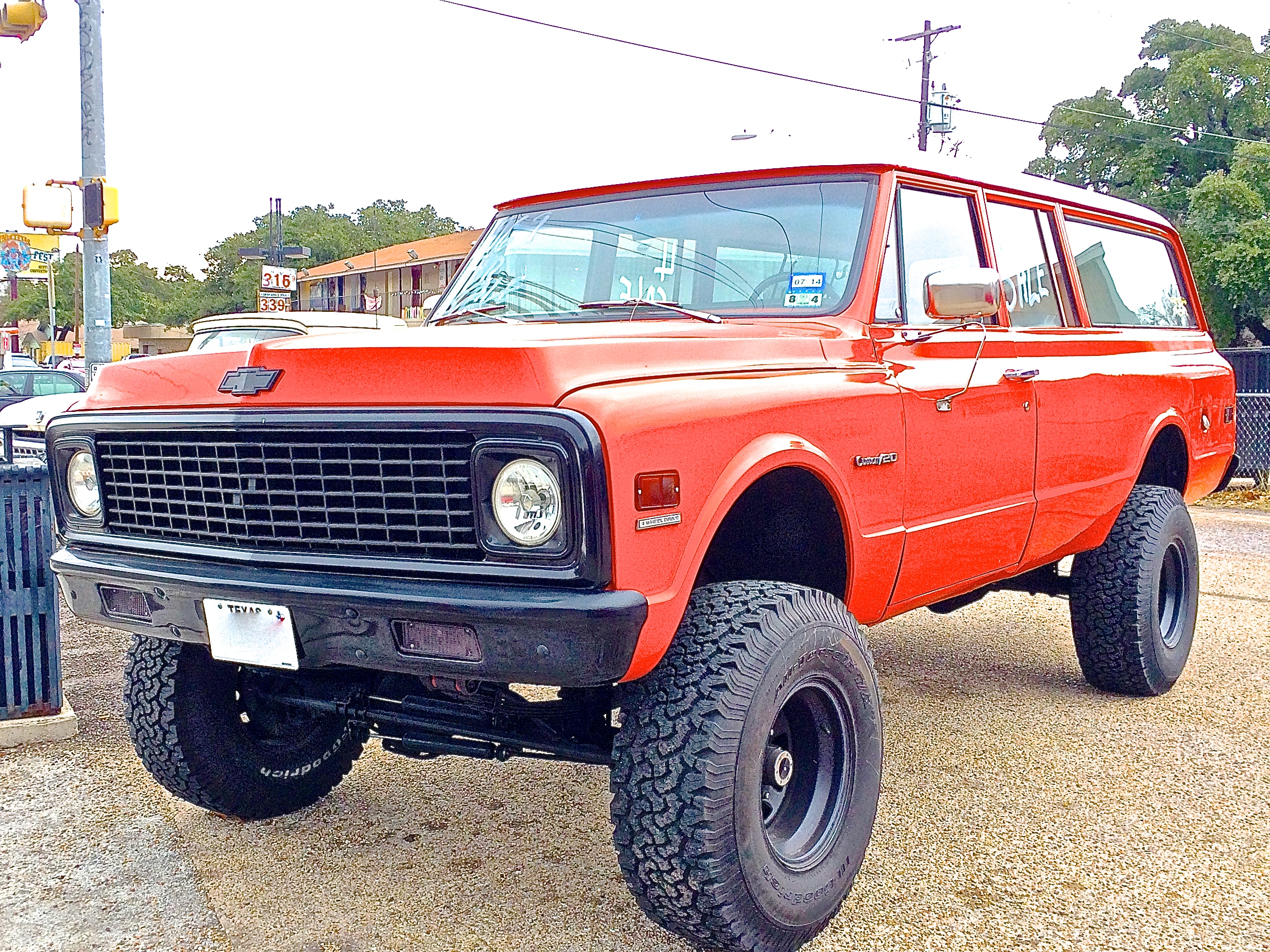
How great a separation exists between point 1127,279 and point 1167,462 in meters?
0.88

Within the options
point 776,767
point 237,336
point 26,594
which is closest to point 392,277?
point 237,336

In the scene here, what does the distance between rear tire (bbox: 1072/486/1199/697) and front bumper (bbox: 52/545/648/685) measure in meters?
3.18

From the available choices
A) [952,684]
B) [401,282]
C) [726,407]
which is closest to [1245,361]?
[952,684]

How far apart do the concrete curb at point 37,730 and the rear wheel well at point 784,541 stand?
105 inches

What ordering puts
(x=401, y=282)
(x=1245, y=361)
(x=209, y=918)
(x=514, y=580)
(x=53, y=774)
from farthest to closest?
1. (x=401, y=282)
2. (x=1245, y=361)
3. (x=53, y=774)
4. (x=209, y=918)
5. (x=514, y=580)

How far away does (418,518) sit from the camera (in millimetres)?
2709

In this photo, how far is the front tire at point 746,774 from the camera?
2727mm

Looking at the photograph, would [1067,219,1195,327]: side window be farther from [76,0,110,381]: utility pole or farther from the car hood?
the car hood

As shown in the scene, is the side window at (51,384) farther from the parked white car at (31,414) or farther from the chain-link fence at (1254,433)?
the chain-link fence at (1254,433)

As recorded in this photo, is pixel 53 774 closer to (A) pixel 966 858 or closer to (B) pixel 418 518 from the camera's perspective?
(B) pixel 418 518

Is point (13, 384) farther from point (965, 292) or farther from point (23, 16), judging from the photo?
point (965, 292)

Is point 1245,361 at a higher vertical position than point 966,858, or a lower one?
higher

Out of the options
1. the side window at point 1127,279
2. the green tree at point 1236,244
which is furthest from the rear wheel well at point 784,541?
the green tree at point 1236,244

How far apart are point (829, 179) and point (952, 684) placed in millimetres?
2641
